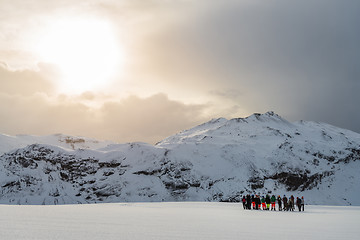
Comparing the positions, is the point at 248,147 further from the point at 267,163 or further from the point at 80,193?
the point at 80,193

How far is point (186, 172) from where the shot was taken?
108 m

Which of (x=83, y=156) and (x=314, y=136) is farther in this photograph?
(x=314, y=136)

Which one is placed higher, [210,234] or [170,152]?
[170,152]

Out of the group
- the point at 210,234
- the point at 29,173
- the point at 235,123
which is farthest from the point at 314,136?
the point at 210,234

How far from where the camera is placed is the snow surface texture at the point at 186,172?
98375 millimetres

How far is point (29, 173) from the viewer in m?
103

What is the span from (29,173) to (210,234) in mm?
97397

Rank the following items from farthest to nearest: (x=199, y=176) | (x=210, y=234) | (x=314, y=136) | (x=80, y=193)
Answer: (x=314, y=136) < (x=199, y=176) < (x=80, y=193) < (x=210, y=234)

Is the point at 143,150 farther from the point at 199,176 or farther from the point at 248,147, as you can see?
the point at 248,147

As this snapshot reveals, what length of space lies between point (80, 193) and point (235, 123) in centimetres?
7391

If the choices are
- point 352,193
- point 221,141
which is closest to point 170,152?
point 221,141

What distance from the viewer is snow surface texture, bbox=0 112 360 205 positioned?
323ft

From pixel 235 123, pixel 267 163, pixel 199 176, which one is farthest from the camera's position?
pixel 235 123

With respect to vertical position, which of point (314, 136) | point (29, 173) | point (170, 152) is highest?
point (314, 136)
